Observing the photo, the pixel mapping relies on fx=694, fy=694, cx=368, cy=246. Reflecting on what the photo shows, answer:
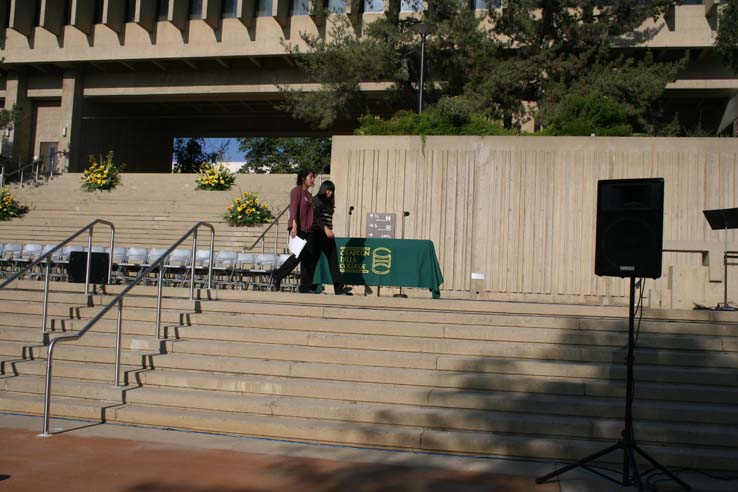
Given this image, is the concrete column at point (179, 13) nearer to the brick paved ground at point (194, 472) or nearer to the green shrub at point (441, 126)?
the green shrub at point (441, 126)

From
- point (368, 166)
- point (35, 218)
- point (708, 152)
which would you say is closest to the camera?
point (708, 152)

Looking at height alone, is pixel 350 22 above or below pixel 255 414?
above

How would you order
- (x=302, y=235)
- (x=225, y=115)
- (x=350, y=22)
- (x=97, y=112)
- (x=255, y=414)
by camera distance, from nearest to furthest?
(x=255, y=414) → (x=302, y=235) → (x=350, y=22) → (x=97, y=112) → (x=225, y=115)

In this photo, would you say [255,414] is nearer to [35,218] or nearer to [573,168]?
[573,168]

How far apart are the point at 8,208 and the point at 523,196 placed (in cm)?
1728

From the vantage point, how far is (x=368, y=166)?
50.0 ft

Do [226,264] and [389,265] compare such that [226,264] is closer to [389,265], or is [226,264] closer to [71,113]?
[389,265]

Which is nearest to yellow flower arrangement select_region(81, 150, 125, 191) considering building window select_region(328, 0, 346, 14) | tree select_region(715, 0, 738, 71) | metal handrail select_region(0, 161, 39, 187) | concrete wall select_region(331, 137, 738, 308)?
metal handrail select_region(0, 161, 39, 187)

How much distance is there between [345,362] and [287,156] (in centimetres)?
4749

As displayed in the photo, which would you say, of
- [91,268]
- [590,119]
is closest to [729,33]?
[590,119]

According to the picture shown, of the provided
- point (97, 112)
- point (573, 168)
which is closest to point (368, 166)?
point (573, 168)

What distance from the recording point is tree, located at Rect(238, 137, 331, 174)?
2047 inches

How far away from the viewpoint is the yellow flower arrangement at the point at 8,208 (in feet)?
74.5

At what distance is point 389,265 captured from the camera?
11297mm
